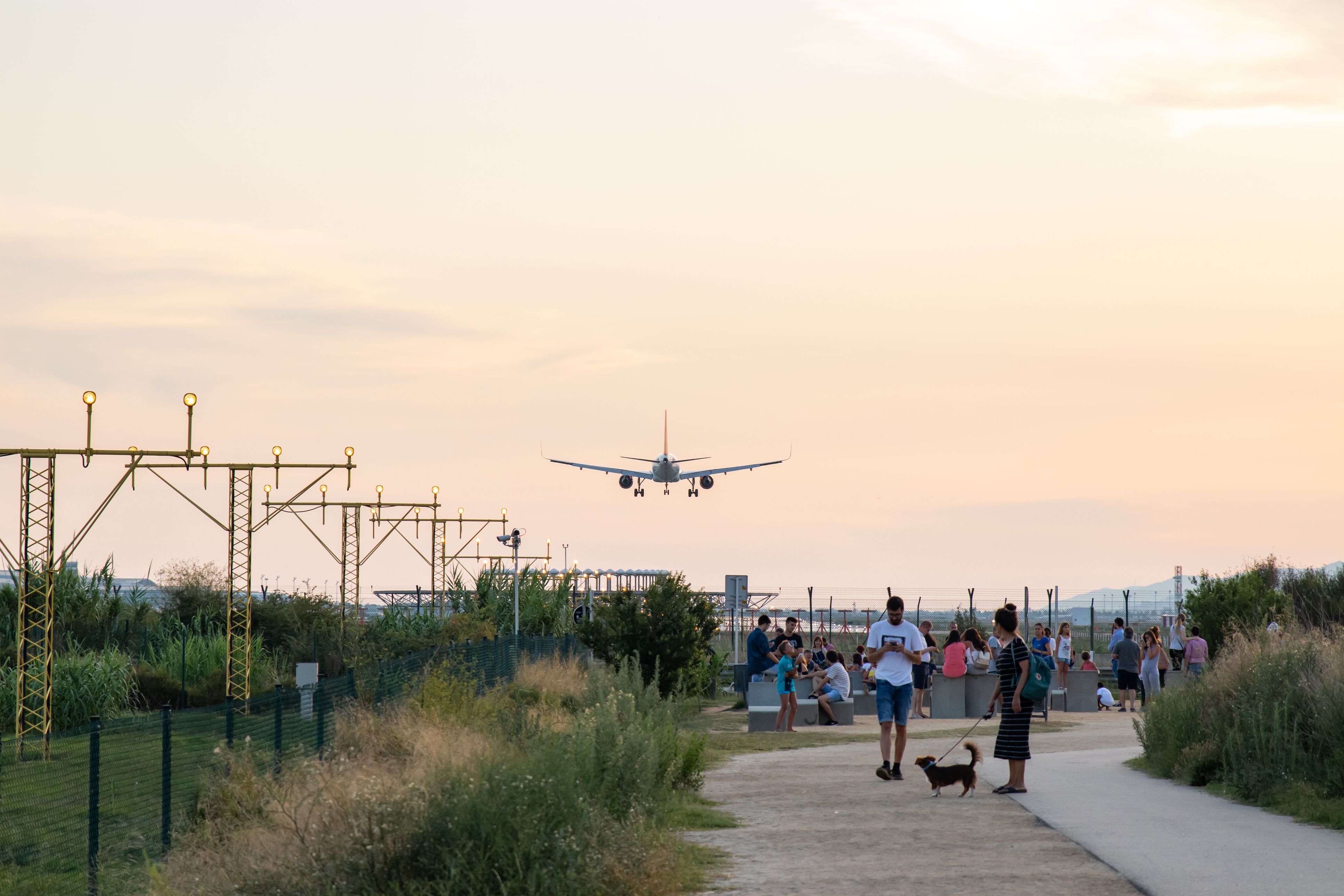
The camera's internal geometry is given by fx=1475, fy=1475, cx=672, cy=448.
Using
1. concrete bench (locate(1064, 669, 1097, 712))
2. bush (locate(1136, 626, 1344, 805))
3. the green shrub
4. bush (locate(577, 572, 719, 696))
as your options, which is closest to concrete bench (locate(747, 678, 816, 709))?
bush (locate(577, 572, 719, 696))

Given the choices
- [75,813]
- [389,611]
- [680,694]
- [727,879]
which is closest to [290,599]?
[389,611]

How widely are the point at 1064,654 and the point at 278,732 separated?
20.7m

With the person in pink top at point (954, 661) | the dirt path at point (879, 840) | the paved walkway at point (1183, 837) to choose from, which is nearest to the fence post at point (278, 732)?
the dirt path at point (879, 840)

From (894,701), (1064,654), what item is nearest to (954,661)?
(1064,654)

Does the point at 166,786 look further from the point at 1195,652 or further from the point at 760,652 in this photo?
the point at 1195,652

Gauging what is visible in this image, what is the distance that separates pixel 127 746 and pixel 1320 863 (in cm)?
1649

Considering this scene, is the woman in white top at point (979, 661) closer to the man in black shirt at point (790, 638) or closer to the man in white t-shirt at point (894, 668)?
the man in black shirt at point (790, 638)

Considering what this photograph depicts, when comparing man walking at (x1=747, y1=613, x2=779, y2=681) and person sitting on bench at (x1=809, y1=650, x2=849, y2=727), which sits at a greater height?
man walking at (x1=747, y1=613, x2=779, y2=681)

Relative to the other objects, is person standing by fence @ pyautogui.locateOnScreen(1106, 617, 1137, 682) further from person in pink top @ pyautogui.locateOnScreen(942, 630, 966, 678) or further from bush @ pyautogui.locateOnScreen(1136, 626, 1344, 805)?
bush @ pyautogui.locateOnScreen(1136, 626, 1344, 805)

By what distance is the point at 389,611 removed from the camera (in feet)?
135

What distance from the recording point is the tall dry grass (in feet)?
26.2

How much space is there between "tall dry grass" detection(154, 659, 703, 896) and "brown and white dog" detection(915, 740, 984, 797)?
9.46 ft

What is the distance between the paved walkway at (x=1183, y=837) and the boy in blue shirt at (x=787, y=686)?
7127mm

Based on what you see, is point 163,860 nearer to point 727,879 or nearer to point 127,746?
point 727,879
